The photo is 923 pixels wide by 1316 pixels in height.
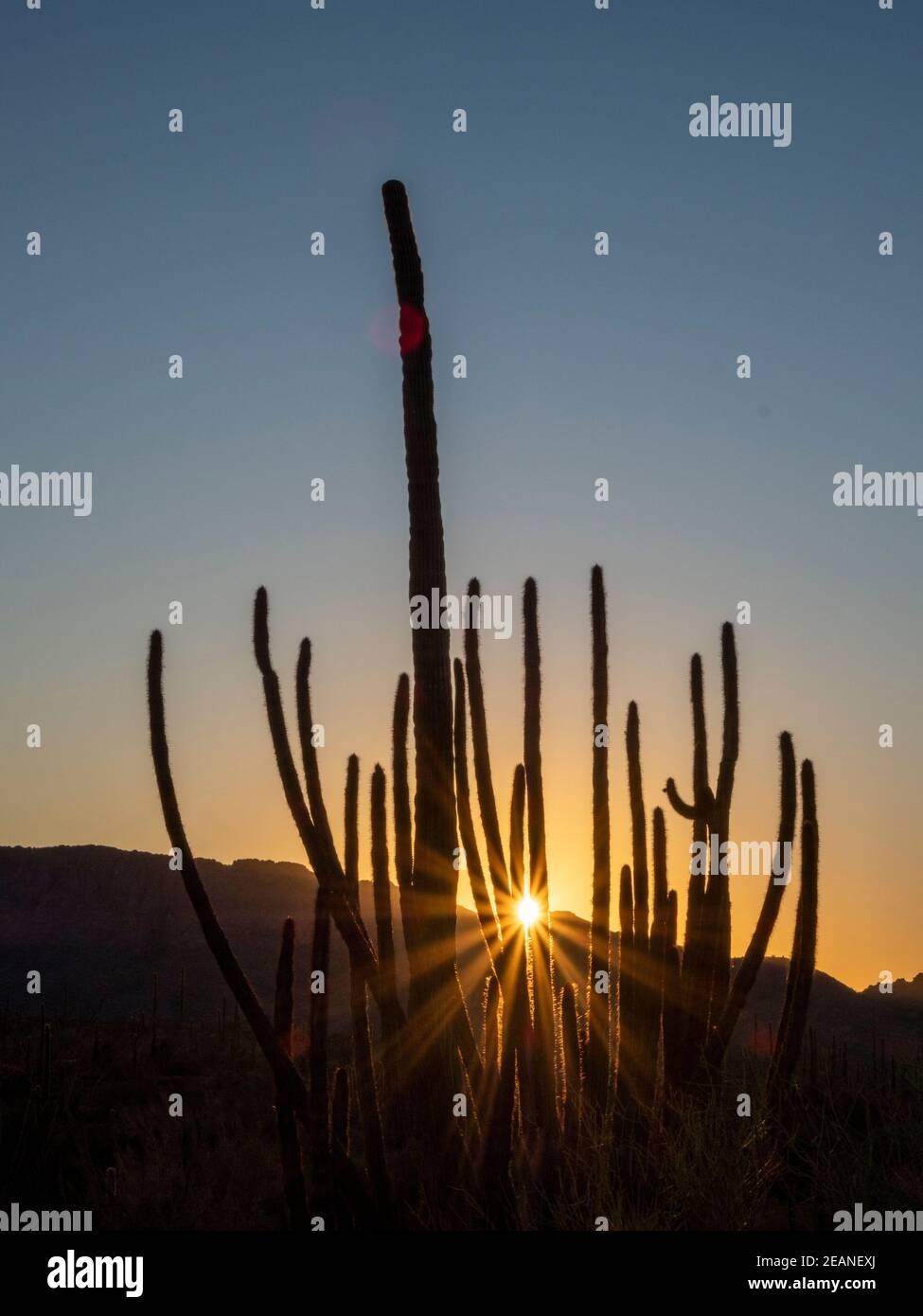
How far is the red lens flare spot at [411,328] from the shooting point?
784cm

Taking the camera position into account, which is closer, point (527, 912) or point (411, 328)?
point (411, 328)

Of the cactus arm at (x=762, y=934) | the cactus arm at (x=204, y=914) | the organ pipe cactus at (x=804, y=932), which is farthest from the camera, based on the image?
the organ pipe cactus at (x=804, y=932)

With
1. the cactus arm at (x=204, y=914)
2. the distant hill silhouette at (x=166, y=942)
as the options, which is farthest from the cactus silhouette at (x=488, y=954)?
the distant hill silhouette at (x=166, y=942)

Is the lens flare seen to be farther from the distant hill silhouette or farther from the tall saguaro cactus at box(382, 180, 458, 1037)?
the distant hill silhouette

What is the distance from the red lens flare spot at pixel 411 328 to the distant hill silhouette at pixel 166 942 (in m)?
27.4

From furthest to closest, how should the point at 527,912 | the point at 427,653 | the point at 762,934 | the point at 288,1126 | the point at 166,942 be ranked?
the point at 166,942, the point at 762,934, the point at 527,912, the point at 427,653, the point at 288,1126

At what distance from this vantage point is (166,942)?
2156 inches

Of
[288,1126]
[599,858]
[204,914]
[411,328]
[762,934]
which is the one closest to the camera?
[288,1126]

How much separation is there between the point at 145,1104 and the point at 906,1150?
985 centimetres

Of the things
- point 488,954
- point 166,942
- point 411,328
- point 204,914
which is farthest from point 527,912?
point 166,942

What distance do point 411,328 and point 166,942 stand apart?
50.5 meters

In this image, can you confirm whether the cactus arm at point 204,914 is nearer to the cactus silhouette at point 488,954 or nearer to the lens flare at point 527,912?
the cactus silhouette at point 488,954

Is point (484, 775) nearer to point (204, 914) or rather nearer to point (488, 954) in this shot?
point (488, 954)

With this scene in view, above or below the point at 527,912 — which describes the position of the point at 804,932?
below
